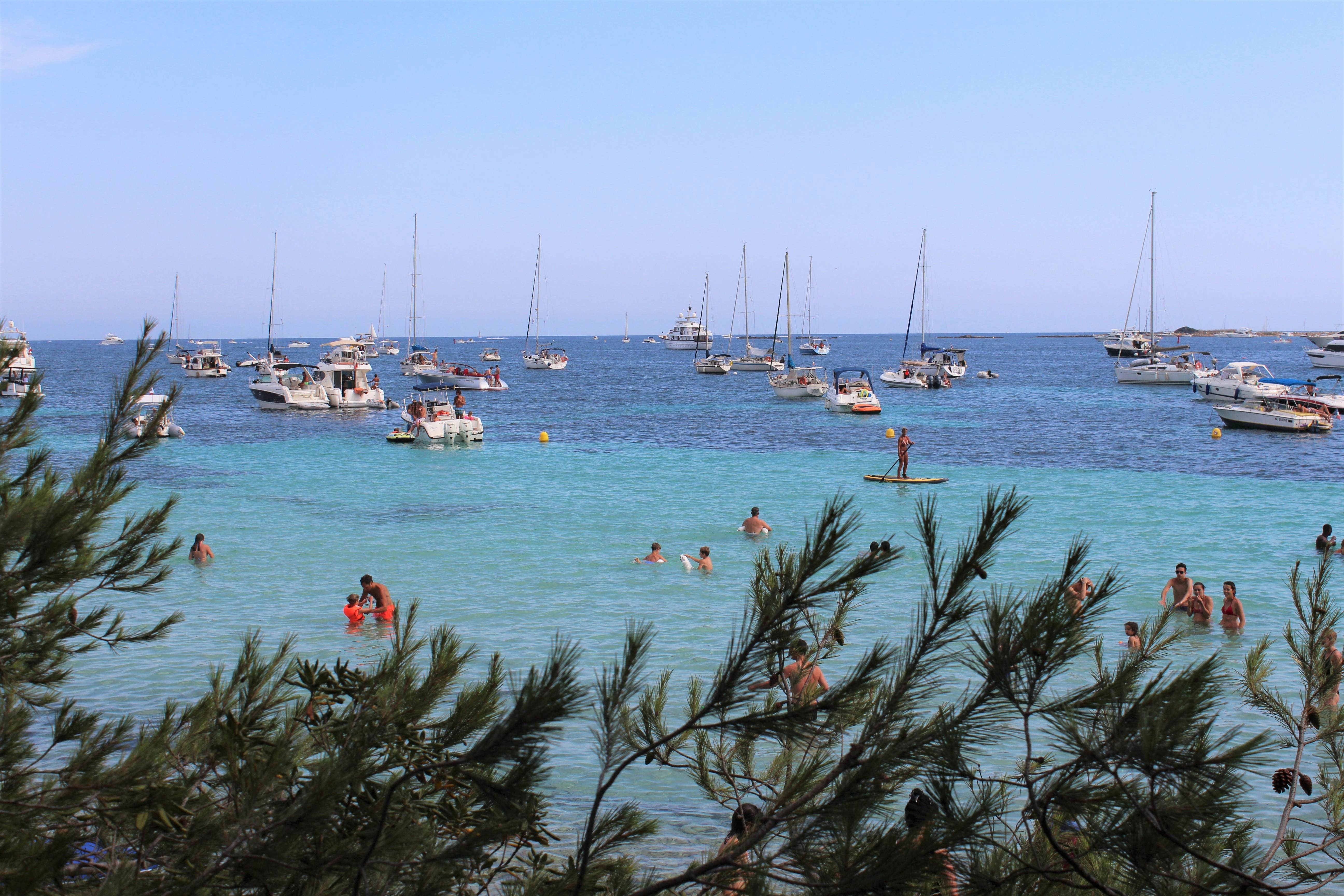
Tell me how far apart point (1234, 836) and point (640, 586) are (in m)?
13.0

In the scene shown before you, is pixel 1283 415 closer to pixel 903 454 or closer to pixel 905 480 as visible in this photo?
pixel 903 454

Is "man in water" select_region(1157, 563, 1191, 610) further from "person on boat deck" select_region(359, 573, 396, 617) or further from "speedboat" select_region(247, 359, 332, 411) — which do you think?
"speedboat" select_region(247, 359, 332, 411)

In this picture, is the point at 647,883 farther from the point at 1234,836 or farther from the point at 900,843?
the point at 1234,836

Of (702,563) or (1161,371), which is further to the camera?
(1161,371)

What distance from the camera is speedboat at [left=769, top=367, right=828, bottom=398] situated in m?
55.9

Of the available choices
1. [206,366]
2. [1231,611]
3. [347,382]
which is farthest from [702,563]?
[206,366]

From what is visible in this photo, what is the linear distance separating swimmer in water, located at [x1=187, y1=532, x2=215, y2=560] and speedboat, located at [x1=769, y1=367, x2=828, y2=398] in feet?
131

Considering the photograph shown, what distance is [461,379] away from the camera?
65750 mm

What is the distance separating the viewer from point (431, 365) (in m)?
70.0

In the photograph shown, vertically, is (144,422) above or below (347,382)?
below

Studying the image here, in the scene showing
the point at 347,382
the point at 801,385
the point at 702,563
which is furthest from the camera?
the point at 801,385

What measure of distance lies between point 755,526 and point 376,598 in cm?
818

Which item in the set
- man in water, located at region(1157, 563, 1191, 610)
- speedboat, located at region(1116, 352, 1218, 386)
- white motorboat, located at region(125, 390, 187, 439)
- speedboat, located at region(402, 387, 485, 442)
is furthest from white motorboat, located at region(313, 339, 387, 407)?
speedboat, located at region(1116, 352, 1218, 386)

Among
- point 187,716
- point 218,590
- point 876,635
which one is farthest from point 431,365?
point 187,716
